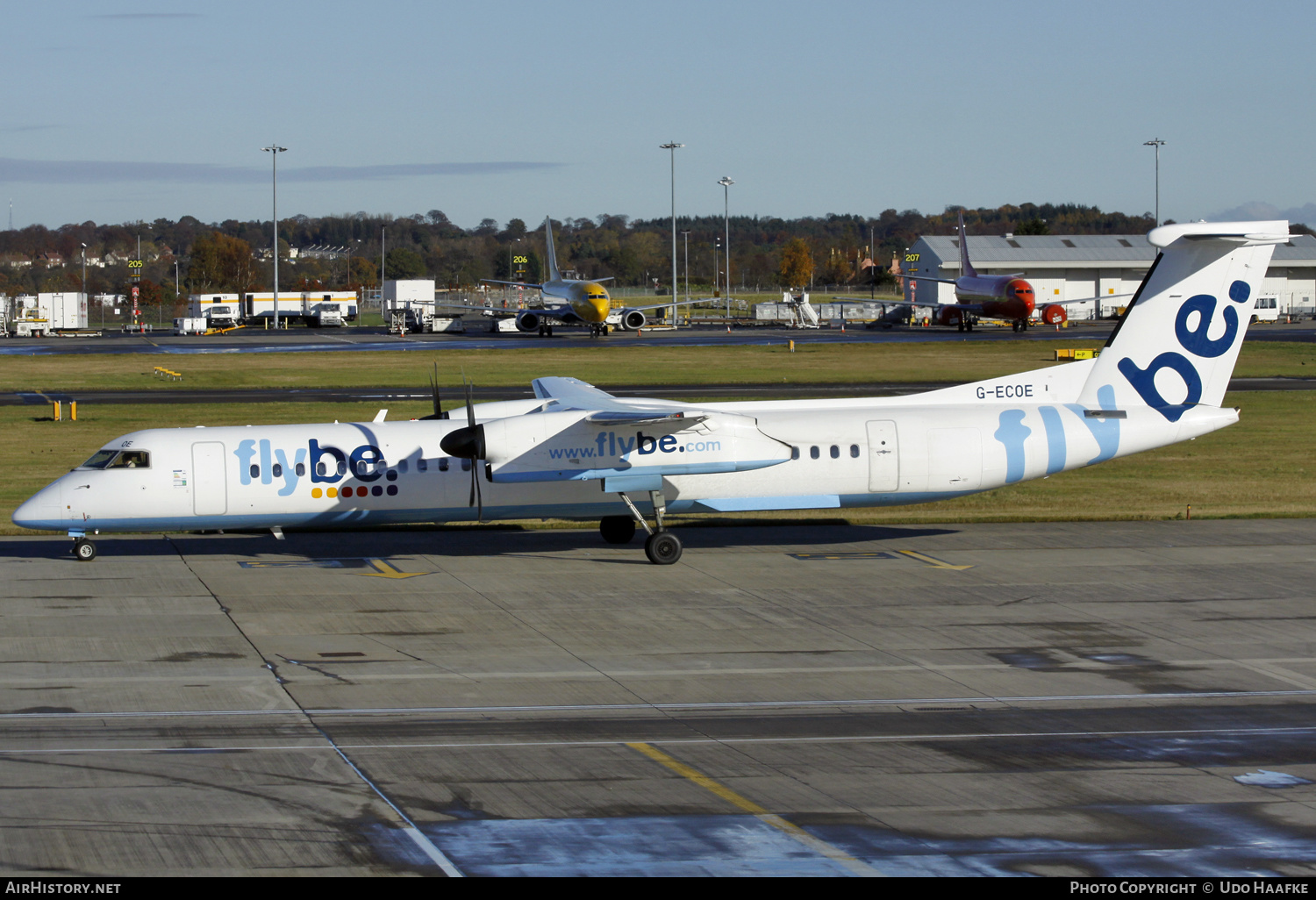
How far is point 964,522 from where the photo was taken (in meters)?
31.6

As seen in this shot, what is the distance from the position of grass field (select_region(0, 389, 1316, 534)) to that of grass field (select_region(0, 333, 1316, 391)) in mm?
12645

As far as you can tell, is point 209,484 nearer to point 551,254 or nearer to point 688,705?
point 688,705

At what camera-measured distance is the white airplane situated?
25219mm

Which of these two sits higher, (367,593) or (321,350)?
(321,350)

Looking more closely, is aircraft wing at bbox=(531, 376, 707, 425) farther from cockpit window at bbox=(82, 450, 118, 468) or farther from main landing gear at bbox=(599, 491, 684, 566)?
cockpit window at bbox=(82, 450, 118, 468)

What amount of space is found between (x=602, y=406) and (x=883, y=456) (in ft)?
20.3

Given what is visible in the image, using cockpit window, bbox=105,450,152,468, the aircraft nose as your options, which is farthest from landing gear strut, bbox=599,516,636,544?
the aircraft nose

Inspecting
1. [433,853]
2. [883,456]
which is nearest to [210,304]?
[883,456]

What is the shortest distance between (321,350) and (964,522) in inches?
2379

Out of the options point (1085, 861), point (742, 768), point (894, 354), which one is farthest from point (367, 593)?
point (894, 354)

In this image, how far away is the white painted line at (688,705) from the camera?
16.1m
